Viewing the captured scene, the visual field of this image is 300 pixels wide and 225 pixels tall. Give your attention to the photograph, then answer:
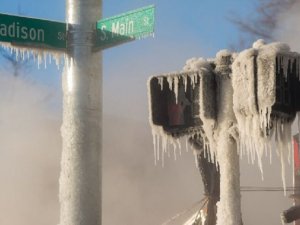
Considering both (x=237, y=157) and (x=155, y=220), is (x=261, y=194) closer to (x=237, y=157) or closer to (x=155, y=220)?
(x=155, y=220)

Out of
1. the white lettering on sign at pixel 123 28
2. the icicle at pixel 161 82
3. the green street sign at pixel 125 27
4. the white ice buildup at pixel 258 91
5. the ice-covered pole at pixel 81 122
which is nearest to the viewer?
the white ice buildup at pixel 258 91

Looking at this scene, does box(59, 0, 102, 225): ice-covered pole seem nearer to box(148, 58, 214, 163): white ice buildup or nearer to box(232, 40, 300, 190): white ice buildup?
box(148, 58, 214, 163): white ice buildup

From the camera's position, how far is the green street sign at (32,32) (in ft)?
23.3

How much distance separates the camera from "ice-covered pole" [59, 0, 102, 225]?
7.20m

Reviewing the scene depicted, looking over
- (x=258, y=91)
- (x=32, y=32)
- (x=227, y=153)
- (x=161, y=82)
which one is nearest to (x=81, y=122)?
(x=32, y=32)

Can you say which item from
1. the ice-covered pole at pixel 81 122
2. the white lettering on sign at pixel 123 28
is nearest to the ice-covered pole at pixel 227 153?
the white lettering on sign at pixel 123 28

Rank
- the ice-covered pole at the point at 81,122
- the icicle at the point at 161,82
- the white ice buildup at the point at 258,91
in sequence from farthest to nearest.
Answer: the ice-covered pole at the point at 81,122 < the icicle at the point at 161,82 < the white ice buildup at the point at 258,91

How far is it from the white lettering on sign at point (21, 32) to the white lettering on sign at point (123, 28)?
89 cm

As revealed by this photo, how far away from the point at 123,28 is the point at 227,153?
2356mm

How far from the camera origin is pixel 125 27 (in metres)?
7.14

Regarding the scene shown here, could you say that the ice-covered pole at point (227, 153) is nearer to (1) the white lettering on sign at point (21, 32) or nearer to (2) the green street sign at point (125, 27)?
(2) the green street sign at point (125, 27)

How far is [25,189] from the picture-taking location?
23.8m

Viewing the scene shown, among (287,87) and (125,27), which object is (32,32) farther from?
(287,87)

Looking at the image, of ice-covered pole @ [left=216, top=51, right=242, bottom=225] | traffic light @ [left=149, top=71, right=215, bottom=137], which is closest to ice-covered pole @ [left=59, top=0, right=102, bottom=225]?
traffic light @ [left=149, top=71, right=215, bottom=137]
